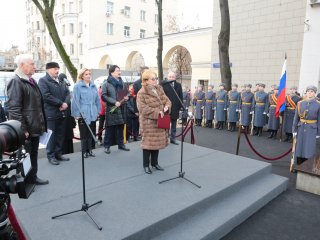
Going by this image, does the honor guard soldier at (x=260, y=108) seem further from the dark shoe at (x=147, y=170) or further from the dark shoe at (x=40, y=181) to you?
the dark shoe at (x=40, y=181)

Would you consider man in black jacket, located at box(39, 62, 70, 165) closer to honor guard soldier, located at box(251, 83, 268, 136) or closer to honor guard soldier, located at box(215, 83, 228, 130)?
honor guard soldier, located at box(251, 83, 268, 136)

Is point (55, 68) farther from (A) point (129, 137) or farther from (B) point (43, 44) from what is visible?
(B) point (43, 44)

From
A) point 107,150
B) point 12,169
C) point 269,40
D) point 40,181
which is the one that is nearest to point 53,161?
point 40,181

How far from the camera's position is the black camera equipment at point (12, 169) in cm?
181

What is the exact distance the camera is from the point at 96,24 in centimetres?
3544

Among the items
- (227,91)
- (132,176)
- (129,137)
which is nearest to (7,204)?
(132,176)

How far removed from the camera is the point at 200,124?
470 inches

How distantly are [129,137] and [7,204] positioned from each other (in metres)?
6.03

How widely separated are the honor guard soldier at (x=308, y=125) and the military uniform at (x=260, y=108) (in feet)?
12.4

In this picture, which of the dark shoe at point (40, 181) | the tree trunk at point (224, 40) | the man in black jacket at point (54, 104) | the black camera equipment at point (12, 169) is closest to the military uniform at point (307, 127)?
the man in black jacket at point (54, 104)

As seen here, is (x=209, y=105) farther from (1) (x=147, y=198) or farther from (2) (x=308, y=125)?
(1) (x=147, y=198)

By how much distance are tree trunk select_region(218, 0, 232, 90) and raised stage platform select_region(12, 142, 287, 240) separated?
20.8ft

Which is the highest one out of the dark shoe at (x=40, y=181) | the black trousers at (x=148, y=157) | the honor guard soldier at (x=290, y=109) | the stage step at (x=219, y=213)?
the honor guard soldier at (x=290, y=109)

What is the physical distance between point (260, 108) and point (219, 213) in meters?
6.52
